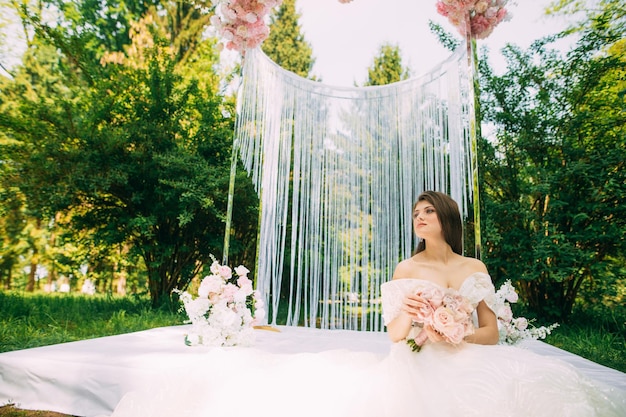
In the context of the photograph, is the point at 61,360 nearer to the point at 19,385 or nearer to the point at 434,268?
the point at 19,385

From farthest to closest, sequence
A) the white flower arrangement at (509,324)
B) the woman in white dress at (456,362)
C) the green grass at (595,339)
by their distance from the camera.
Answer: the green grass at (595,339) → the white flower arrangement at (509,324) → the woman in white dress at (456,362)

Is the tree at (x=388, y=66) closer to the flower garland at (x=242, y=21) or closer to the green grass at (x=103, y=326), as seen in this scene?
the green grass at (x=103, y=326)

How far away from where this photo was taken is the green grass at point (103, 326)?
3459mm

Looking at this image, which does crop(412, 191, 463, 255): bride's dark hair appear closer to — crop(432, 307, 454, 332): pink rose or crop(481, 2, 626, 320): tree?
crop(432, 307, 454, 332): pink rose

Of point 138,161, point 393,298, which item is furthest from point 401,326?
point 138,161

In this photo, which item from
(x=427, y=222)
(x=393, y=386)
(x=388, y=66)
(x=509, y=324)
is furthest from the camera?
(x=388, y=66)

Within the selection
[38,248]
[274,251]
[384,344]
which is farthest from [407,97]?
[38,248]

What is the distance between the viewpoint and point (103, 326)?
14.3ft

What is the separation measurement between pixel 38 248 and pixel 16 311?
7261 mm

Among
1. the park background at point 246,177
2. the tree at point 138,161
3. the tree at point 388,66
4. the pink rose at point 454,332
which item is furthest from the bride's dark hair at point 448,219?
the tree at point 388,66

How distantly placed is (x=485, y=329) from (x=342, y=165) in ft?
7.98

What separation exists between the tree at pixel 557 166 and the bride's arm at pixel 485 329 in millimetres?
3565

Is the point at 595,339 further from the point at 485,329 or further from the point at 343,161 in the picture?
the point at 485,329

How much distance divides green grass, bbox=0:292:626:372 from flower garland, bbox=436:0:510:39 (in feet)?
8.98
